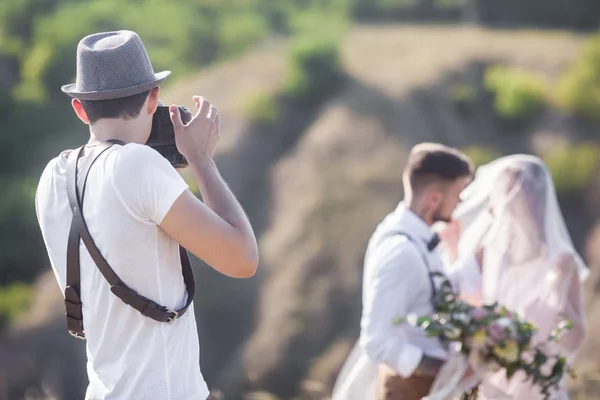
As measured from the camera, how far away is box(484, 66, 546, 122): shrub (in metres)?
16.1

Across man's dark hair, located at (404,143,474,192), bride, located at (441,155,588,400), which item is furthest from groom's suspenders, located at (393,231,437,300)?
bride, located at (441,155,588,400)

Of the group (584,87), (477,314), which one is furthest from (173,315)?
(584,87)

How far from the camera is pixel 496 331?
3693 millimetres

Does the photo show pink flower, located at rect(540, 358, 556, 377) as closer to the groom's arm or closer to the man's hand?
the groom's arm

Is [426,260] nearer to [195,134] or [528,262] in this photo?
[528,262]

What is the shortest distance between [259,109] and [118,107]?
15.2 meters

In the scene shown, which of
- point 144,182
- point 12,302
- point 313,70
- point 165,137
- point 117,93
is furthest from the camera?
point 313,70

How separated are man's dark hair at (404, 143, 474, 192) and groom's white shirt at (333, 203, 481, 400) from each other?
5.8 inches

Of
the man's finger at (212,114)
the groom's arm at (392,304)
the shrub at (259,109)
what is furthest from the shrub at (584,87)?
the man's finger at (212,114)

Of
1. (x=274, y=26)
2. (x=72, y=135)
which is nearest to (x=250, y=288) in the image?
(x=72, y=135)

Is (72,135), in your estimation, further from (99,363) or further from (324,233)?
(99,363)

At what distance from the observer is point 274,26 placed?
24359mm

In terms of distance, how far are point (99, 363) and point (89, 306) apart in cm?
16

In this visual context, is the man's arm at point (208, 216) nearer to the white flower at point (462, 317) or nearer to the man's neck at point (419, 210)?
the white flower at point (462, 317)
